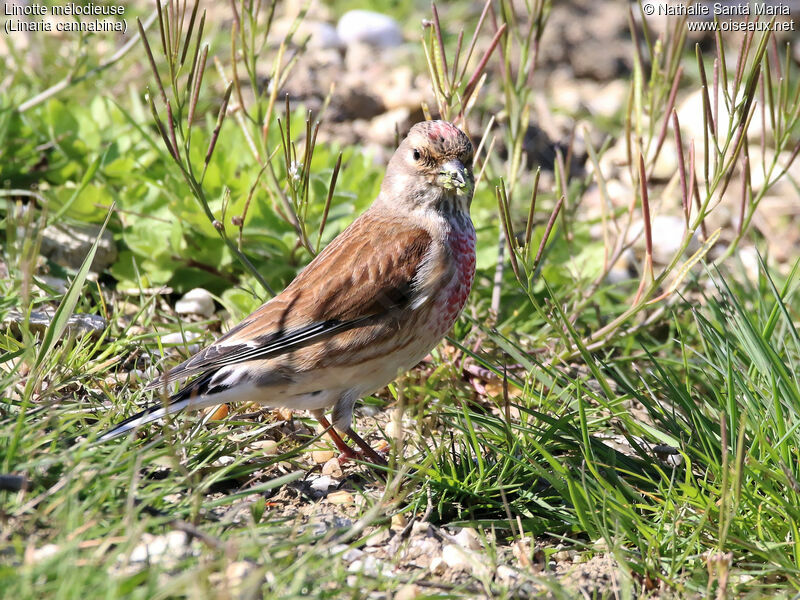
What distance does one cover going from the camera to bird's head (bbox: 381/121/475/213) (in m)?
3.35

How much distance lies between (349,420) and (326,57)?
3624 mm

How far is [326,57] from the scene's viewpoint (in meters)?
6.17

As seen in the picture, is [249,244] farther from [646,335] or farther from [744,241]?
[744,241]

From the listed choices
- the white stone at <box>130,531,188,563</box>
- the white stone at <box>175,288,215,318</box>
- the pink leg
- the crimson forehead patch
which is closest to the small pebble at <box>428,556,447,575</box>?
the pink leg

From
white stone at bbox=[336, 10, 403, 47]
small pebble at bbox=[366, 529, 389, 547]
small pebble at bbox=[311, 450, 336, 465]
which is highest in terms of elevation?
white stone at bbox=[336, 10, 403, 47]

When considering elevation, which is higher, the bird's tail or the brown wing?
the brown wing

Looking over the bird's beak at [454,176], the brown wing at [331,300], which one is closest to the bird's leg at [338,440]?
the brown wing at [331,300]

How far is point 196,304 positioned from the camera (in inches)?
159

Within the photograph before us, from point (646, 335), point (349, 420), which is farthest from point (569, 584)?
point (646, 335)

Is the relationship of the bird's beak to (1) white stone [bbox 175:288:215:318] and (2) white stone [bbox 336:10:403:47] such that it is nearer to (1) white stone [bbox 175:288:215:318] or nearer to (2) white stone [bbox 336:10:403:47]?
(1) white stone [bbox 175:288:215:318]

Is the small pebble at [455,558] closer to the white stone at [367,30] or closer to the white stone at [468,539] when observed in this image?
the white stone at [468,539]

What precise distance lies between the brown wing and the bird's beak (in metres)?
0.20

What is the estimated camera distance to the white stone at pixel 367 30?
21.1 feet

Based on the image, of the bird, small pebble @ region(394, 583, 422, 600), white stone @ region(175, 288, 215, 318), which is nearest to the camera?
small pebble @ region(394, 583, 422, 600)
